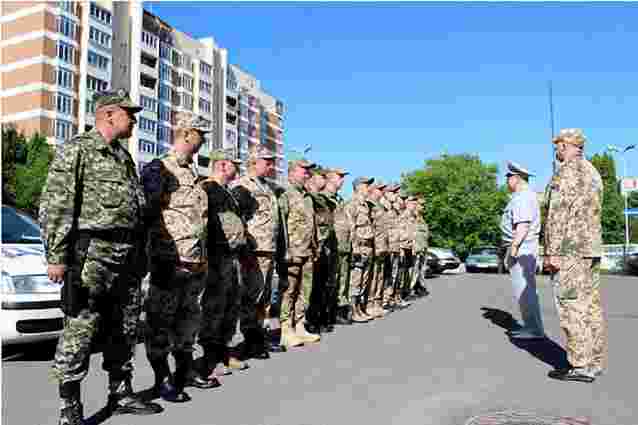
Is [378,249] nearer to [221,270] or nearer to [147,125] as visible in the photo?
[221,270]

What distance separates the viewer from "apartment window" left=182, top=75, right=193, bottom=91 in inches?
2709

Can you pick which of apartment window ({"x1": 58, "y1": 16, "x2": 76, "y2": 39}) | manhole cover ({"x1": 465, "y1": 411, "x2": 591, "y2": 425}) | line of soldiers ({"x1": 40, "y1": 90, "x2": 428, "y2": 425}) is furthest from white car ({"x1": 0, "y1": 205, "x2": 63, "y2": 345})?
apartment window ({"x1": 58, "y1": 16, "x2": 76, "y2": 39})

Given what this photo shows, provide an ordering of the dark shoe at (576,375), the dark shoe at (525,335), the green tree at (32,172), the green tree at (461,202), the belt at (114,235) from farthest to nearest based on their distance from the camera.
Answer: the green tree at (461,202) → the green tree at (32,172) → the dark shoe at (525,335) → the dark shoe at (576,375) → the belt at (114,235)

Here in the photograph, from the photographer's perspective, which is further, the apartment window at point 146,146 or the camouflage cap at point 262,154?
the apartment window at point 146,146

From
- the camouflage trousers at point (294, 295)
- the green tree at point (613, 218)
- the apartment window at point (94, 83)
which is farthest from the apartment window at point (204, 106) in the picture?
the camouflage trousers at point (294, 295)

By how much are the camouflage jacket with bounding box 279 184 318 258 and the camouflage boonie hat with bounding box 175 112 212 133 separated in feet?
7.76

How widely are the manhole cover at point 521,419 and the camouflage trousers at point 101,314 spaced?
2.57 metres

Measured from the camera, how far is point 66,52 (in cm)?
4966

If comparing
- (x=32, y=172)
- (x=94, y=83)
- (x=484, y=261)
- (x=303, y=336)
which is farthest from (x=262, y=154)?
(x=94, y=83)

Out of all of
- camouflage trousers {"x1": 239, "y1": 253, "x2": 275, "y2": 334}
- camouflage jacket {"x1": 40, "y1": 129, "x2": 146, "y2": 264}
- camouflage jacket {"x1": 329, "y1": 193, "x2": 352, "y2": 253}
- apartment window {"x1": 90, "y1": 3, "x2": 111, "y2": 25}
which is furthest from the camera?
apartment window {"x1": 90, "y1": 3, "x2": 111, "y2": 25}

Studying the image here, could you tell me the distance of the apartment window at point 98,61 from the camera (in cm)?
5181

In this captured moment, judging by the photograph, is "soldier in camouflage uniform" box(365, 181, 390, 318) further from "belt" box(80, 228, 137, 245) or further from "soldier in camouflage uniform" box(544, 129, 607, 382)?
"belt" box(80, 228, 137, 245)

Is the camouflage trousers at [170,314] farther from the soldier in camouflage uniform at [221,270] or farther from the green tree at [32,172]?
the green tree at [32,172]

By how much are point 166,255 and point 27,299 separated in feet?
7.37
